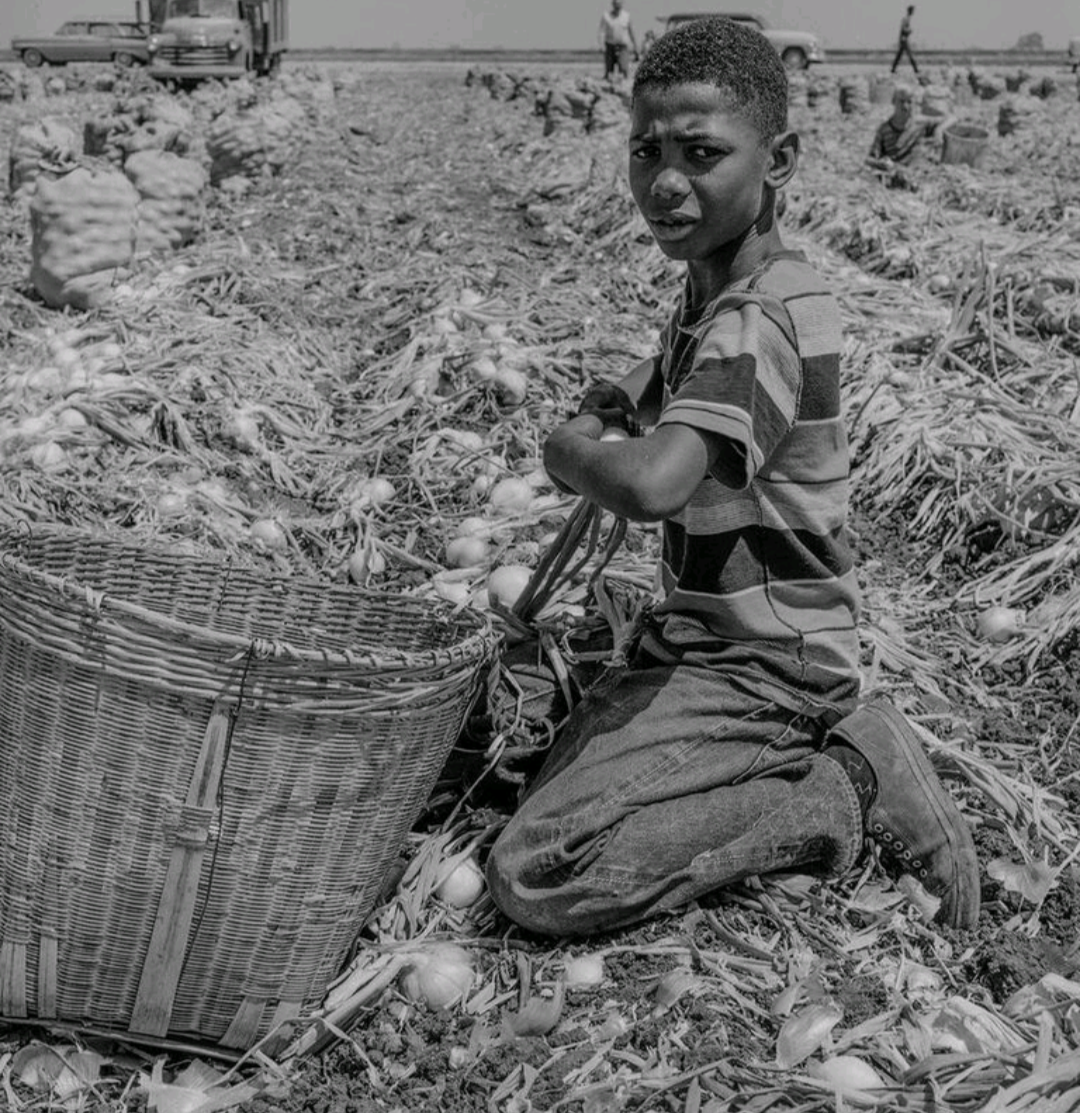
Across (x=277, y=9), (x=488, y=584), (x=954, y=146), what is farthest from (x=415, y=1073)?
(x=277, y=9)

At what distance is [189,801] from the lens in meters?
1.78

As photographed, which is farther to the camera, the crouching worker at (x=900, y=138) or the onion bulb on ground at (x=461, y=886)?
the crouching worker at (x=900, y=138)

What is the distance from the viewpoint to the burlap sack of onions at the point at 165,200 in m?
6.16

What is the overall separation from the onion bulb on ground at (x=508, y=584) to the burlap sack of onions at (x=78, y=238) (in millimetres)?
3266

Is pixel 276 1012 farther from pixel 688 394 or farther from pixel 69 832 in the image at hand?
pixel 688 394

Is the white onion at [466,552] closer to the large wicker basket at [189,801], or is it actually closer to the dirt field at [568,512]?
the dirt field at [568,512]

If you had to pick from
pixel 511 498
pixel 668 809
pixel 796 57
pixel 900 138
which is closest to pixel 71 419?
pixel 511 498

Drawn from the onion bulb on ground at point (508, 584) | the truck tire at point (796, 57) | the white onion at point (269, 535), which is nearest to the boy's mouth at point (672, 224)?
the onion bulb on ground at point (508, 584)

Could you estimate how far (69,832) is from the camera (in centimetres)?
181

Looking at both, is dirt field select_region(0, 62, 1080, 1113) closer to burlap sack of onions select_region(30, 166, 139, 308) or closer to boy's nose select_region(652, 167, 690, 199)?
burlap sack of onions select_region(30, 166, 139, 308)

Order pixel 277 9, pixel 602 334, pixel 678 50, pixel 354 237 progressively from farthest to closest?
pixel 277 9 → pixel 354 237 → pixel 602 334 → pixel 678 50

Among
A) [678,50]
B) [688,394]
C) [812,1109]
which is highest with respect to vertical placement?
[678,50]

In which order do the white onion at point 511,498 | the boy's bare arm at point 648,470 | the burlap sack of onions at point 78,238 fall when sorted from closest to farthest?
the boy's bare arm at point 648,470
the white onion at point 511,498
the burlap sack of onions at point 78,238

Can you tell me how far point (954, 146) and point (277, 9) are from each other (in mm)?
17867
